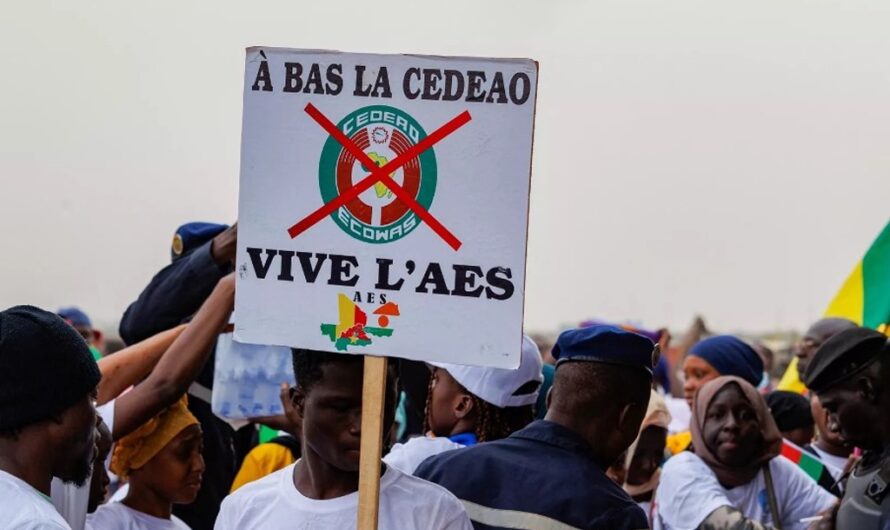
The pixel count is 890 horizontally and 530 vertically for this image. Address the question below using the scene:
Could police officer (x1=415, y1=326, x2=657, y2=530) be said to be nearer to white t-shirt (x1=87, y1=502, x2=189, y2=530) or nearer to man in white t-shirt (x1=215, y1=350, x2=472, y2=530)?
man in white t-shirt (x1=215, y1=350, x2=472, y2=530)

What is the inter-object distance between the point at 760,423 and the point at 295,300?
3.03 m

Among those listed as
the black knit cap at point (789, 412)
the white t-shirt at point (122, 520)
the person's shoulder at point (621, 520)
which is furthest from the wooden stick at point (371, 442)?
the black knit cap at point (789, 412)

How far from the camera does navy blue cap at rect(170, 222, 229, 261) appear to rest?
538cm

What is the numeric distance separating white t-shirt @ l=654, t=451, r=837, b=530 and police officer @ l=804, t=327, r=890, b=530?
2.59 feet

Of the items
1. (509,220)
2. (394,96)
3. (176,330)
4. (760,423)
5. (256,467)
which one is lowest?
(256,467)

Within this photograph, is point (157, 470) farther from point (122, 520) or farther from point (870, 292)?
point (870, 292)

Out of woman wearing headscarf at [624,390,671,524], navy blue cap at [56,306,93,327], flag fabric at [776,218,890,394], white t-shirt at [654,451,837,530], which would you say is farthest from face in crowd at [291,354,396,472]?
navy blue cap at [56,306,93,327]

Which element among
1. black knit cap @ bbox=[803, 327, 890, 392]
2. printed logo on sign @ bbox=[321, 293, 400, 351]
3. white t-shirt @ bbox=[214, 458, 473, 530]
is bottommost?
white t-shirt @ bbox=[214, 458, 473, 530]

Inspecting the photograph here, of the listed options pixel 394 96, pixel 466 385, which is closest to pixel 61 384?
pixel 394 96

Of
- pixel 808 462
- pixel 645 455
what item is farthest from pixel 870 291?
pixel 645 455

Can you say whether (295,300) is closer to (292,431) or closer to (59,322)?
(59,322)

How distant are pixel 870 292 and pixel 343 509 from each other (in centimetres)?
519

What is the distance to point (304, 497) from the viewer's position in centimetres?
323

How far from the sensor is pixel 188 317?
207 inches
